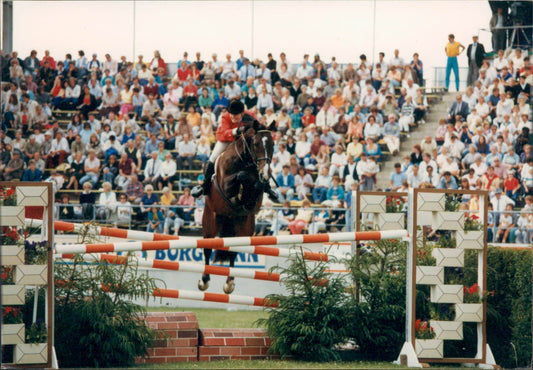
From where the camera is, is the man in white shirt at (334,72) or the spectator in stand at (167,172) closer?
the spectator in stand at (167,172)

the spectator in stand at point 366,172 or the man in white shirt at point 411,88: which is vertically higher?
the man in white shirt at point 411,88

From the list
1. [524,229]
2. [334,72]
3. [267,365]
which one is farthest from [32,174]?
[267,365]

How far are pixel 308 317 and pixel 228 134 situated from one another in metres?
2.79

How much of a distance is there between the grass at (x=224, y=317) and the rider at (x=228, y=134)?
1.74 m

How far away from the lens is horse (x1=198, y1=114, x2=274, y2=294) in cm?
887

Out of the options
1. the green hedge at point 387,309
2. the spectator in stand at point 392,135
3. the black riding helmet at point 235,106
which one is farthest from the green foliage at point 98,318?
the spectator in stand at point 392,135

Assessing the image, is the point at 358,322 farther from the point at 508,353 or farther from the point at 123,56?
the point at 123,56

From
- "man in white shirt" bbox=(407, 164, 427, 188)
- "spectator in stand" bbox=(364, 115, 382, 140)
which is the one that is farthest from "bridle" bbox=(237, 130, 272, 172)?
"spectator in stand" bbox=(364, 115, 382, 140)

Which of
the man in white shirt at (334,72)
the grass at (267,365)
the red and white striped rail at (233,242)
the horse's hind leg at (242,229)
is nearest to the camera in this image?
the red and white striped rail at (233,242)

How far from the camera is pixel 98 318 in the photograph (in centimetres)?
714

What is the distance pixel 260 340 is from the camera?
26.1 feet

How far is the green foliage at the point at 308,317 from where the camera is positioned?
7723 millimetres

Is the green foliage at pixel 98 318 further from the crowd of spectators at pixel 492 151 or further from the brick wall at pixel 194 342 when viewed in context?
the crowd of spectators at pixel 492 151

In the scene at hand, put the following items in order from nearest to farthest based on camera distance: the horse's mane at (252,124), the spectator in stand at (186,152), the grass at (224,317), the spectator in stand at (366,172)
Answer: the horse's mane at (252,124) < the grass at (224,317) < the spectator in stand at (366,172) < the spectator in stand at (186,152)
